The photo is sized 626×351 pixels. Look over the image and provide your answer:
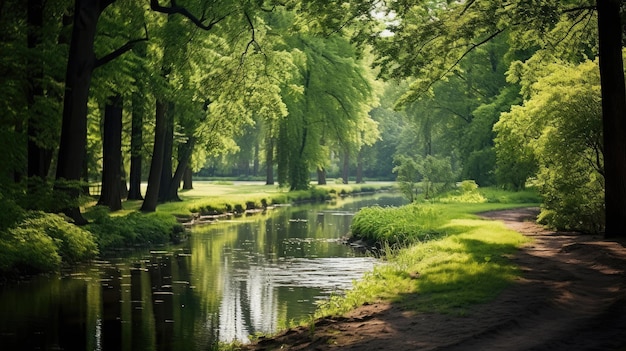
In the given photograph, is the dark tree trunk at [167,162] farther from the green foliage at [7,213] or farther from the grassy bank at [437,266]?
the green foliage at [7,213]

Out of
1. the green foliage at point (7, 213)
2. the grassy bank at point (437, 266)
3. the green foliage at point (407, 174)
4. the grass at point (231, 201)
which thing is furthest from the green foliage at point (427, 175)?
the green foliage at point (7, 213)

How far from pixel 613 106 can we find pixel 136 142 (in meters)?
28.5

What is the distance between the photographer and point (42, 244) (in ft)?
68.9

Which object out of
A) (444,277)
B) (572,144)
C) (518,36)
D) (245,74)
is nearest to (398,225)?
(572,144)

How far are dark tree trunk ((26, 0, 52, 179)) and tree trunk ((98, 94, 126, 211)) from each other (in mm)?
5669

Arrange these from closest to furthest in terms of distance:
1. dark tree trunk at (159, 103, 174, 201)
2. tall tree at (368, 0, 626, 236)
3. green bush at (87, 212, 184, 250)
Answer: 1. tall tree at (368, 0, 626, 236)
2. green bush at (87, 212, 184, 250)
3. dark tree trunk at (159, 103, 174, 201)

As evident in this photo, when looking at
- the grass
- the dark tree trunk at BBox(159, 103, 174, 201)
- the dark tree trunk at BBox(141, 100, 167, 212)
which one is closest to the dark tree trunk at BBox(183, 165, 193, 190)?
the grass

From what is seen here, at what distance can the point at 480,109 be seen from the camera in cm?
5338

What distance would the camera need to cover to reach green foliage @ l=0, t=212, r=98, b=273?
1994 centimetres

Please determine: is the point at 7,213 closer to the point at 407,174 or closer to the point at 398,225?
the point at 398,225

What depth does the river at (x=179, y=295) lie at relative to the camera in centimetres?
1378

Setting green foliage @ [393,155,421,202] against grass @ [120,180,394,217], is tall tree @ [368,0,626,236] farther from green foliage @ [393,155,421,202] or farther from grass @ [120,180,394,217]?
green foliage @ [393,155,421,202]

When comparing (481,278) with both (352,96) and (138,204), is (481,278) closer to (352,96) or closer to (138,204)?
(138,204)

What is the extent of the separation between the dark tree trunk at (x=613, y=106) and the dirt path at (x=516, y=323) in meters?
3.53
